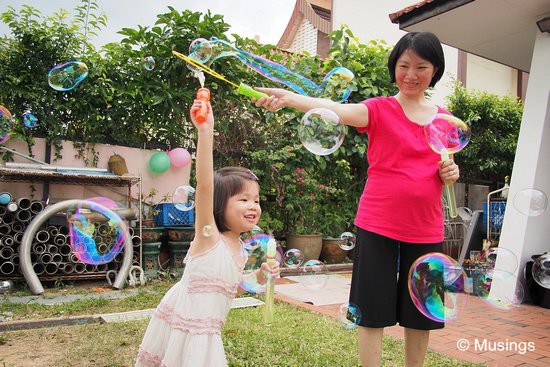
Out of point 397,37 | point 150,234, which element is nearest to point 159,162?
point 150,234

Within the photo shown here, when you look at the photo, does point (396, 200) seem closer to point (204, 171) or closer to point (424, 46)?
→ point (424, 46)

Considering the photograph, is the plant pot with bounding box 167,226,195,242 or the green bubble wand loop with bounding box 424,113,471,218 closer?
the green bubble wand loop with bounding box 424,113,471,218

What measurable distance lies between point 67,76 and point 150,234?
2071mm

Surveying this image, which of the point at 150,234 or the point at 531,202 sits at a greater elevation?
the point at 531,202

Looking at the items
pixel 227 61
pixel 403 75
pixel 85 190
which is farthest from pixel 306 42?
pixel 403 75

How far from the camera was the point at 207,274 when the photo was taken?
177cm

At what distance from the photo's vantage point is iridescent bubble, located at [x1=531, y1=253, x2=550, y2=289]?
13.8ft

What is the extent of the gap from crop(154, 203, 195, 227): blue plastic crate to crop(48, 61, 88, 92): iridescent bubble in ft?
6.33

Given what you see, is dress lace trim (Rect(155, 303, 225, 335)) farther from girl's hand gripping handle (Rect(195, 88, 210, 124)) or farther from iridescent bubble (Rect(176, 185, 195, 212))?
iridescent bubble (Rect(176, 185, 195, 212))

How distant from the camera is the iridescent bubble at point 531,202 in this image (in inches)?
165

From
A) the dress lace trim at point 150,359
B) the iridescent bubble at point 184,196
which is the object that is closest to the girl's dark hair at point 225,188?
the dress lace trim at point 150,359

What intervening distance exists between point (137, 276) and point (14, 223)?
142 cm

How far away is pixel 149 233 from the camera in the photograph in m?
5.73

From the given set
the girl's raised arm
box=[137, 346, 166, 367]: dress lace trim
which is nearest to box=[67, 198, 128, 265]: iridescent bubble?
box=[137, 346, 166, 367]: dress lace trim
